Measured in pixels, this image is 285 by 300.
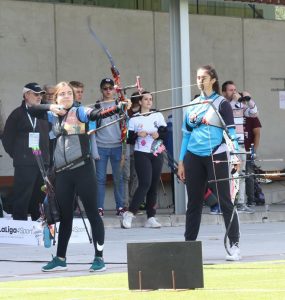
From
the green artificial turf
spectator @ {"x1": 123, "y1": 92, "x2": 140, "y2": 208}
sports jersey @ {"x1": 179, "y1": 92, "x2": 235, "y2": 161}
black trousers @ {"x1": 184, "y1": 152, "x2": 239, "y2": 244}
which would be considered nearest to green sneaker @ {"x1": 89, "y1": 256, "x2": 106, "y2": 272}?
the green artificial turf

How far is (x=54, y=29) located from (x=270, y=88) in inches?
225

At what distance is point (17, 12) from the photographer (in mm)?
19484

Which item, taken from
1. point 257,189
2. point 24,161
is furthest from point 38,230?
point 257,189

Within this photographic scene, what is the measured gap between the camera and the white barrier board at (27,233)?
559 inches

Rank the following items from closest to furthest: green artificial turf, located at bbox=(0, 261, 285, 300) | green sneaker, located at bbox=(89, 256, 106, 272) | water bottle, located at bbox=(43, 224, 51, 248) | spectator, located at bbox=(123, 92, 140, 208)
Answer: green artificial turf, located at bbox=(0, 261, 285, 300) → green sneaker, located at bbox=(89, 256, 106, 272) → water bottle, located at bbox=(43, 224, 51, 248) → spectator, located at bbox=(123, 92, 140, 208)

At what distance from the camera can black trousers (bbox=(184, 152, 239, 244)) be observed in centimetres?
1209

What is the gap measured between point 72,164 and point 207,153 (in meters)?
1.59

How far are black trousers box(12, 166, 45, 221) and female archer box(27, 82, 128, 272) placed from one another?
12.3 ft

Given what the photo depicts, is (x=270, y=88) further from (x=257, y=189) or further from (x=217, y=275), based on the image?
(x=217, y=275)

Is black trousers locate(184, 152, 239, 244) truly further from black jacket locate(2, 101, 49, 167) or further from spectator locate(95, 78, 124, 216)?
spectator locate(95, 78, 124, 216)

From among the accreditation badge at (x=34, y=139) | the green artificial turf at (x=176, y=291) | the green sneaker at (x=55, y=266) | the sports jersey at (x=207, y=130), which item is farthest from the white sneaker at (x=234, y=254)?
the accreditation badge at (x=34, y=139)

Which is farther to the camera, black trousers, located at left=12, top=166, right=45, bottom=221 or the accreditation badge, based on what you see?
black trousers, located at left=12, top=166, right=45, bottom=221

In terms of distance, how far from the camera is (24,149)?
613 inches

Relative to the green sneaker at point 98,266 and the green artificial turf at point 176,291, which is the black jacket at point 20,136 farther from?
the green artificial turf at point 176,291
